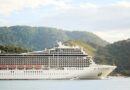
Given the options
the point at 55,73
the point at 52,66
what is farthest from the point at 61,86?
the point at 52,66

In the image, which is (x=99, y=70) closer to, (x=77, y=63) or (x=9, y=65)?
(x=77, y=63)

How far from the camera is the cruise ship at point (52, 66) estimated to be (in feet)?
387

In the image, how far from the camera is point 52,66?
396 feet

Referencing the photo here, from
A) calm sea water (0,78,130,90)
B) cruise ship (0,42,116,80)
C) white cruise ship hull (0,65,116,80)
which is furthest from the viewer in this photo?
cruise ship (0,42,116,80)

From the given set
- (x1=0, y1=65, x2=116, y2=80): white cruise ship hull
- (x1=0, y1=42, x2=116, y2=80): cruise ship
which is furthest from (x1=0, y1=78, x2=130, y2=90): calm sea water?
(x1=0, y1=42, x2=116, y2=80): cruise ship

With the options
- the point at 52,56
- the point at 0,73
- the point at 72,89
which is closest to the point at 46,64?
the point at 52,56

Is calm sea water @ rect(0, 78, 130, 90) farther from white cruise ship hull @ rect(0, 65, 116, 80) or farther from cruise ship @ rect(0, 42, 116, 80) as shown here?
cruise ship @ rect(0, 42, 116, 80)

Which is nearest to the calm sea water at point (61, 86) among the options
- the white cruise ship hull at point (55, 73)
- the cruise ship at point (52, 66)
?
the white cruise ship hull at point (55, 73)

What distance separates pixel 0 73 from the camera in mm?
121438

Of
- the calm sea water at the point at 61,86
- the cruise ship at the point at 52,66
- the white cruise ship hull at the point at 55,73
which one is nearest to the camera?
the calm sea water at the point at 61,86

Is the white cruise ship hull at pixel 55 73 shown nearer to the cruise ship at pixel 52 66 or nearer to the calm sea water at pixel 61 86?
the cruise ship at pixel 52 66

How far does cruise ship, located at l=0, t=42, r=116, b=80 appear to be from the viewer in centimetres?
11806

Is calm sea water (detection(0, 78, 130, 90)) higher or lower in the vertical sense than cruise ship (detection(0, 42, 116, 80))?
lower

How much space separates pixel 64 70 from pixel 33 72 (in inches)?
286
